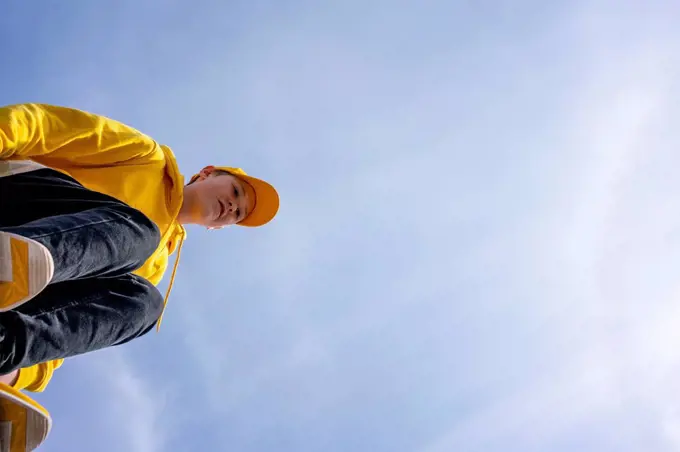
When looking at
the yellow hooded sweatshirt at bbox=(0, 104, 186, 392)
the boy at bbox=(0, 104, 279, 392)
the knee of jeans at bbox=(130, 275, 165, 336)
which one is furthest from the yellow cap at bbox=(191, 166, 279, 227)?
the knee of jeans at bbox=(130, 275, 165, 336)

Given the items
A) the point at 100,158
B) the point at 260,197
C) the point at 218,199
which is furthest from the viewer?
the point at 260,197

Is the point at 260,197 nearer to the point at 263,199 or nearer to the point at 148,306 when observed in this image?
the point at 263,199

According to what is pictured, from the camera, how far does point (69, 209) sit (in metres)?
3.01

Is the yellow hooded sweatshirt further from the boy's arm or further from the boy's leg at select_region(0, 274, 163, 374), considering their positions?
the boy's leg at select_region(0, 274, 163, 374)

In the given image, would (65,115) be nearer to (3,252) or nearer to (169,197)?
(169,197)

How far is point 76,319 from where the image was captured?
260cm

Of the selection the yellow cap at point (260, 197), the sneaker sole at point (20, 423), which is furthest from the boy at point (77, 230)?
the yellow cap at point (260, 197)

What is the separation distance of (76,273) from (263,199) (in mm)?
2966

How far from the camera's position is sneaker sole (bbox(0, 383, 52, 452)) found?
2.34 metres

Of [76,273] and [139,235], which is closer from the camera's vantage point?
[76,273]

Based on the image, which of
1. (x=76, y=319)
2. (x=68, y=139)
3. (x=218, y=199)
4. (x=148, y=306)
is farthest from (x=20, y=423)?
(x=218, y=199)

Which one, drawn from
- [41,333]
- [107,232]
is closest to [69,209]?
[107,232]

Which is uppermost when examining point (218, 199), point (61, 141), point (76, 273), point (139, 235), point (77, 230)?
point (218, 199)

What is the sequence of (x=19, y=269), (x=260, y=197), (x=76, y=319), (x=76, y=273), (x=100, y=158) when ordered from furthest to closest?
(x=260, y=197)
(x=100, y=158)
(x=76, y=319)
(x=76, y=273)
(x=19, y=269)
